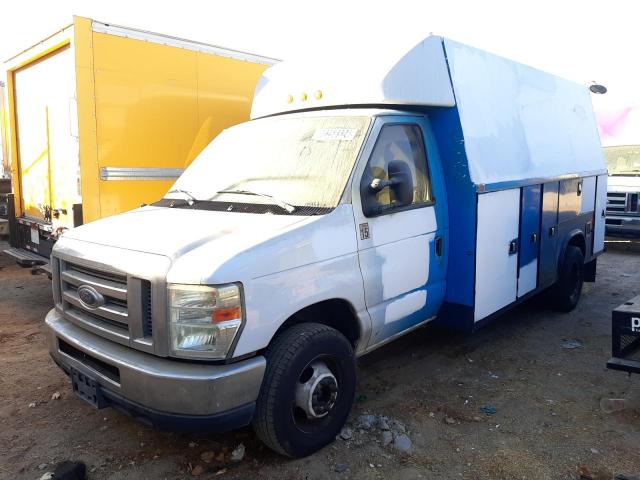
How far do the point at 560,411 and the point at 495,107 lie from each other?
8.87ft

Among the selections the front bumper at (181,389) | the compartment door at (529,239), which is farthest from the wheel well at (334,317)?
the compartment door at (529,239)

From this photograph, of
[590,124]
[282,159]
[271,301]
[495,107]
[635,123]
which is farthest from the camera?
[635,123]

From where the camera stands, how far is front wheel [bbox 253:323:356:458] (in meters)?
3.18

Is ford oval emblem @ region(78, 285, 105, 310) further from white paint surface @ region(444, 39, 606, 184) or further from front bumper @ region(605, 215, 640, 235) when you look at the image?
front bumper @ region(605, 215, 640, 235)

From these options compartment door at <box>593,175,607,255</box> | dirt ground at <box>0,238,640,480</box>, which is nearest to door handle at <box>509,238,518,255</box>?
dirt ground at <box>0,238,640,480</box>

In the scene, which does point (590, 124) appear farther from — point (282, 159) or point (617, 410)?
point (282, 159)

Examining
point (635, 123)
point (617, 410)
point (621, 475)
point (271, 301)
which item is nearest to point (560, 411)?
point (617, 410)

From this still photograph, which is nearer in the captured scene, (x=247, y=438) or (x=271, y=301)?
(x=271, y=301)

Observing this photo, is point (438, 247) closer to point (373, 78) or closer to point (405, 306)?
point (405, 306)

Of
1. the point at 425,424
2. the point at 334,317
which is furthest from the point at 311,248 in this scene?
the point at 425,424

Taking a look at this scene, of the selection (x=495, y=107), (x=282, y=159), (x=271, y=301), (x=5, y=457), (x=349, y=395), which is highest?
(x=495, y=107)

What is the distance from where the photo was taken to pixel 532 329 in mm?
6129

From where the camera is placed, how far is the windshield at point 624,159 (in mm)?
11656

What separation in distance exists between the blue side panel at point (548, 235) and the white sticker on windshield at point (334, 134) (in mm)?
2709
